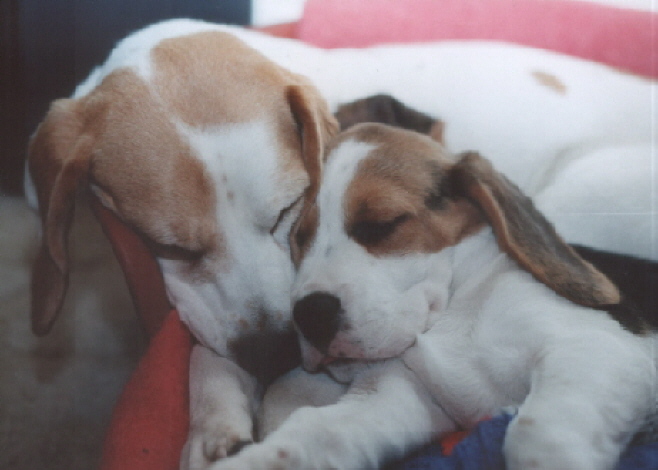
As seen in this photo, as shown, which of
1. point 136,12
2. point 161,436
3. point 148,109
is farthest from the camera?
point 136,12

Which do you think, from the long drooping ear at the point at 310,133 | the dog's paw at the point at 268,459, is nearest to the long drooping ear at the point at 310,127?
the long drooping ear at the point at 310,133

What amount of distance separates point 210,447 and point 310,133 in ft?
2.12

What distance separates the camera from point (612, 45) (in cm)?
131

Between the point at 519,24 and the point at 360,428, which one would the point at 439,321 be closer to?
the point at 360,428

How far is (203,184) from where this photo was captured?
1.17 m

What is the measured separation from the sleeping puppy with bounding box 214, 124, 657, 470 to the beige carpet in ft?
1.38

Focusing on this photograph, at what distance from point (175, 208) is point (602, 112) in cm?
95

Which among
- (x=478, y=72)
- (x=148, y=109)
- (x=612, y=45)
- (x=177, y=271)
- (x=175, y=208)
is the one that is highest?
(x=612, y=45)

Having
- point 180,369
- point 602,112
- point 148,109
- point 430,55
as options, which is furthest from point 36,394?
point 602,112

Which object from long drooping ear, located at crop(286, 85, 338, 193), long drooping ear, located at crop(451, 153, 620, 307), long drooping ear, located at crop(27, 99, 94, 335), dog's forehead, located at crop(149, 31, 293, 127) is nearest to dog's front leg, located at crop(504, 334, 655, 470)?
long drooping ear, located at crop(451, 153, 620, 307)

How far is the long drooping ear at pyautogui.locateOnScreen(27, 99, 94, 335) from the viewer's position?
123 centimetres

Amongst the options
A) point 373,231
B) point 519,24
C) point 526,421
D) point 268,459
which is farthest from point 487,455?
point 519,24

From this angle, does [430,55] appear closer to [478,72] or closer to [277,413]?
[478,72]

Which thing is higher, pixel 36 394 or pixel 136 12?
pixel 136 12
